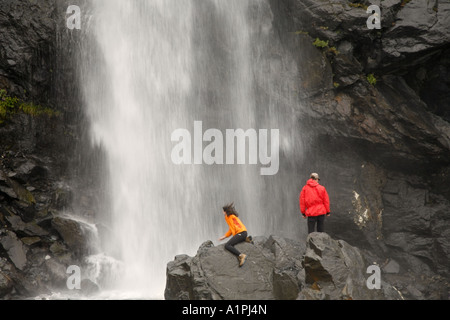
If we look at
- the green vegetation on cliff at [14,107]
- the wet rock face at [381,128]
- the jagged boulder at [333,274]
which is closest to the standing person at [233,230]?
the jagged boulder at [333,274]

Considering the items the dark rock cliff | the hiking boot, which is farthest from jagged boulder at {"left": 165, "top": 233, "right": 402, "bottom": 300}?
the dark rock cliff

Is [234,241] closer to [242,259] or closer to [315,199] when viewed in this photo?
[242,259]

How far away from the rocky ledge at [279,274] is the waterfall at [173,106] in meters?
5.60

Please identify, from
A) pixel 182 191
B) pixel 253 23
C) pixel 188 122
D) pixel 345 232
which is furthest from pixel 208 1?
pixel 345 232

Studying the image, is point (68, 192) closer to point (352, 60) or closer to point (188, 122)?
point (188, 122)

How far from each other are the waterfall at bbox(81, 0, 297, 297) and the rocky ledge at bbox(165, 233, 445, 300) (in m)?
5.60

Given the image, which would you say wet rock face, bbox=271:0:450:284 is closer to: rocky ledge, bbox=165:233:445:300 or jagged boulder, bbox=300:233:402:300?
rocky ledge, bbox=165:233:445:300

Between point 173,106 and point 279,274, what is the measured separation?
10285 mm

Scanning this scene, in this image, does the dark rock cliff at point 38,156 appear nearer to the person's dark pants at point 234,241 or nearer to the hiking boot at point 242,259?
the person's dark pants at point 234,241

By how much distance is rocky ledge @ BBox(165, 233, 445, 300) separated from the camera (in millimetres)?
8836

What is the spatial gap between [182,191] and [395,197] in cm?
900

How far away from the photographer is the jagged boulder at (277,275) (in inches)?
348

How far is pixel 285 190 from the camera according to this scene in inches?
676

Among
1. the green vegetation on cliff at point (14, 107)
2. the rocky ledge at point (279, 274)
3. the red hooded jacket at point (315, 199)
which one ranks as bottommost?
the rocky ledge at point (279, 274)
